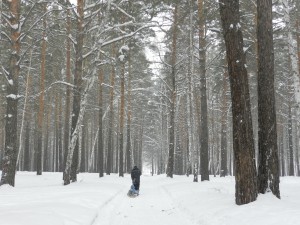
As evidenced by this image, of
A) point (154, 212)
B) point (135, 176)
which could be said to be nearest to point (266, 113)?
point (154, 212)

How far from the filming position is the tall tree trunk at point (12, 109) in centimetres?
1291

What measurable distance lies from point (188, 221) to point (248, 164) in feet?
6.67

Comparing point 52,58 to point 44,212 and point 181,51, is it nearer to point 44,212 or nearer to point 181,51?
point 181,51

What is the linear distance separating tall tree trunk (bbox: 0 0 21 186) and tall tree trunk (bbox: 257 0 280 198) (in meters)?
9.48

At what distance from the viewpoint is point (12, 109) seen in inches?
517

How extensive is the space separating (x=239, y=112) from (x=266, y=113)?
82 cm

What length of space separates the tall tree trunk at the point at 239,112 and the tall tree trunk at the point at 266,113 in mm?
459

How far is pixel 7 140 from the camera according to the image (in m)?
12.9

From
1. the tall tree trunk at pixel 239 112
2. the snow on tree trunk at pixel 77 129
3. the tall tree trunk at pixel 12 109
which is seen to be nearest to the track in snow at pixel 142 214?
the tall tree trunk at pixel 239 112

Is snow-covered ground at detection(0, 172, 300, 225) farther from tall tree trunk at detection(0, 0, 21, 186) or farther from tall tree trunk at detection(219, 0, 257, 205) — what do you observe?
tall tree trunk at detection(0, 0, 21, 186)

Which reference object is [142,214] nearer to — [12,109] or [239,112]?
[239,112]

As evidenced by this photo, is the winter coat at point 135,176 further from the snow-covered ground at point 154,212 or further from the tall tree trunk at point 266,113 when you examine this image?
the tall tree trunk at point 266,113

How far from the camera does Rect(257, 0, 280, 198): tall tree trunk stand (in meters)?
8.05

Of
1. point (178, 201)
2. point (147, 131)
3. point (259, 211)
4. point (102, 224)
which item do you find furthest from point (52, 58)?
point (147, 131)
